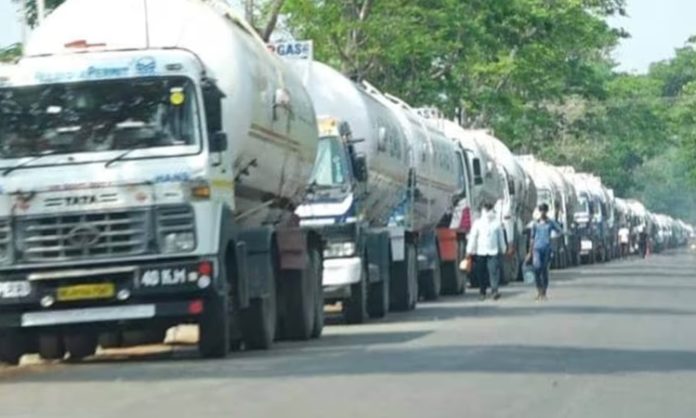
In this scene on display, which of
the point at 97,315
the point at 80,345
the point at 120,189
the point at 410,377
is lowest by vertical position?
the point at 410,377

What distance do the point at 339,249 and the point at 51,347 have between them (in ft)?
21.9

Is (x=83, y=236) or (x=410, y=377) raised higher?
(x=83, y=236)

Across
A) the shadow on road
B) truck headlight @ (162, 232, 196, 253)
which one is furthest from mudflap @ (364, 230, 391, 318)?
truck headlight @ (162, 232, 196, 253)

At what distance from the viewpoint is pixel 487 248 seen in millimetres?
38625

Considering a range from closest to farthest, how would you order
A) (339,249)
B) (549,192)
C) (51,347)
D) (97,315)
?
1. (97,315)
2. (51,347)
3. (339,249)
4. (549,192)

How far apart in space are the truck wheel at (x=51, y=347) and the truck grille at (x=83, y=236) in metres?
2.07

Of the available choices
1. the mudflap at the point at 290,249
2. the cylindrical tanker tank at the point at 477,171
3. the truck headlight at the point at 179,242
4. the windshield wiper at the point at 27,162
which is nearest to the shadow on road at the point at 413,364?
the truck headlight at the point at 179,242

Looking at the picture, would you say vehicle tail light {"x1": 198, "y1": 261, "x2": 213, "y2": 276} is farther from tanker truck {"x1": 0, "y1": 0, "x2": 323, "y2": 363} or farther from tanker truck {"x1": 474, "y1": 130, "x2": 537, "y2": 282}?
tanker truck {"x1": 474, "y1": 130, "x2": 537, "y2": 282}

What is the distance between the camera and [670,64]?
173125 millimetres

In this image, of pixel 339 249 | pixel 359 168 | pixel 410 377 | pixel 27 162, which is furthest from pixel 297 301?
pixel 410 377

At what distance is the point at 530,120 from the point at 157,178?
56949mm

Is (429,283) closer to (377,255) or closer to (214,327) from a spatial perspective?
(377,255)

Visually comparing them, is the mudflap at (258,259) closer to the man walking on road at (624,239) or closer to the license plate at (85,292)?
the license plate at (85,292)

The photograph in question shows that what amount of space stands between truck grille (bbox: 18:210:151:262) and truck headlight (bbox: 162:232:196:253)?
21 cm
